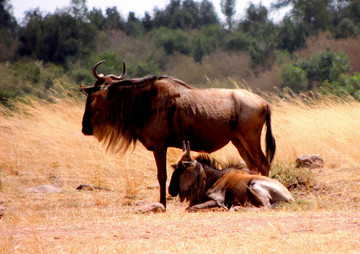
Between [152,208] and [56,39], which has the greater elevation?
[56,39]

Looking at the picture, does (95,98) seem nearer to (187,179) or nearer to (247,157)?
(187,179)

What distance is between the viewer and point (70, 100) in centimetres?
1155

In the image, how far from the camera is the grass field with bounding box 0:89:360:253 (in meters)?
4.08

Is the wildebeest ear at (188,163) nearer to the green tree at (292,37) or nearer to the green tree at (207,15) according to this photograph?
the green tree at (292,37)

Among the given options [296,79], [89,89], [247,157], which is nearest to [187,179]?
[247,157]

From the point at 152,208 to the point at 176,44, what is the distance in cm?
3491

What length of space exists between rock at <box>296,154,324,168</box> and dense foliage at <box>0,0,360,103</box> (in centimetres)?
939

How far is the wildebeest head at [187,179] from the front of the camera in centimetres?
639

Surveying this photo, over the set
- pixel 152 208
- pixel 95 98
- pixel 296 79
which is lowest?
pixel 296 79

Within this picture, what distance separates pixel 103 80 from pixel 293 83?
18.2 meters

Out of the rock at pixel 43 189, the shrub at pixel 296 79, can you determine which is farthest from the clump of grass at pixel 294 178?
the shrub at pixel 296 79

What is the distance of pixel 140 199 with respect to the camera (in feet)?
25.7

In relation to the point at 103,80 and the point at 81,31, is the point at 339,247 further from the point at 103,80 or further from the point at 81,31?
the point at 81,31

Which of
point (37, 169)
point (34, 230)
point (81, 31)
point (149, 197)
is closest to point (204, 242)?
point (34, 230)
